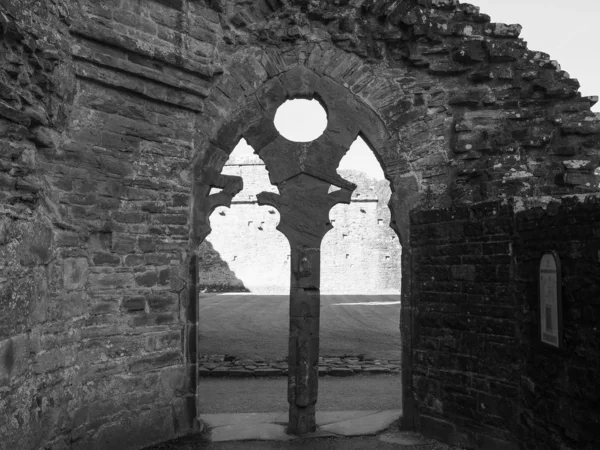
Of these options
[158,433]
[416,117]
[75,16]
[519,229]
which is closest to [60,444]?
[158,433]

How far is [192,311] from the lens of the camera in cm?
627

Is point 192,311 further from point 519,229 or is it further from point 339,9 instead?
point 339,9

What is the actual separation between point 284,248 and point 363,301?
18.5ft

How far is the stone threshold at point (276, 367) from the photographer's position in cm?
937

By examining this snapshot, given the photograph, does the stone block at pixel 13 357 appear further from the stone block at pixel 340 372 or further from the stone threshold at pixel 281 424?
the stone block at pixel 340 372

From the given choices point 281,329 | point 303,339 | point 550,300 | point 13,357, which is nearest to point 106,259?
point 13,357

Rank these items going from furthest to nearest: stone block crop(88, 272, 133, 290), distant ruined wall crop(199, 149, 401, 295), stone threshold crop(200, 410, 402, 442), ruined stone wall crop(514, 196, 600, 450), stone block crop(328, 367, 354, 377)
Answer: distant ruined wall crop(199, 149, 401, 295) < stone block crop(328, 367, 354, 377) < stone threshold crop(200, 410, 402, 442) < stone block crop(88, 272, 133, 290) < ruined stone wall crop(514, 196, 600, 450)

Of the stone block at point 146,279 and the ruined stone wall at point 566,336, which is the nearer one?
the ruined stone wall at point 566,336

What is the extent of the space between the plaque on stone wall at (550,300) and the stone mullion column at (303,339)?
2.54 metres

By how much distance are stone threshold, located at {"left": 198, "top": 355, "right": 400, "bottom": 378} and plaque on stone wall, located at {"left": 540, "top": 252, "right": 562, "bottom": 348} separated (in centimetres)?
521

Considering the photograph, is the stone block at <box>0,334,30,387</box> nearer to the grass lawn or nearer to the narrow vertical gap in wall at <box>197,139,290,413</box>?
the narrow vertical gap in wall at <box>197,139,290,413</box>

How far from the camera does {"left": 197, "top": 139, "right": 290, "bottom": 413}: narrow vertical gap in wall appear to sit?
9.34 metres

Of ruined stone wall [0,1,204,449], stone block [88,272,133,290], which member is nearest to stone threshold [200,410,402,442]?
ruined stone wall [0,1,204,449]

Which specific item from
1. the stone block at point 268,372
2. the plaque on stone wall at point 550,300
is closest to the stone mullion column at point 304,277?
the plaque on stone wall at point 550,300
